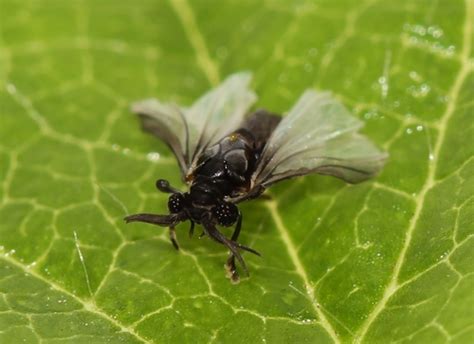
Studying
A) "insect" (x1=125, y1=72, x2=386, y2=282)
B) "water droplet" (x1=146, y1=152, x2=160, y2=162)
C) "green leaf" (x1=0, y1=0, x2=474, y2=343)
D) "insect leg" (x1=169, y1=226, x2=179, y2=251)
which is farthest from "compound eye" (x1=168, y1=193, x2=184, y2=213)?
"water droplet" (x1=146, y1=152, x2=160, y2=162)

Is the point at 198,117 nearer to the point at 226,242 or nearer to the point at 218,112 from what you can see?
the point at 218,112

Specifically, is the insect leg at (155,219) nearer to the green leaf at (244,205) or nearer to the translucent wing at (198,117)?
the green leaf at (244,205)

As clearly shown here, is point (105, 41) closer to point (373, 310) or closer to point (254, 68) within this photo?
point (254, 68)

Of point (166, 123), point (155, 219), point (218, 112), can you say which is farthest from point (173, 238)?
point (218, 112)

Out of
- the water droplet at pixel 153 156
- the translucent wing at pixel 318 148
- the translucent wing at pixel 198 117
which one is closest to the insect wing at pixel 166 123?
the translucent wing at pixel 198 117

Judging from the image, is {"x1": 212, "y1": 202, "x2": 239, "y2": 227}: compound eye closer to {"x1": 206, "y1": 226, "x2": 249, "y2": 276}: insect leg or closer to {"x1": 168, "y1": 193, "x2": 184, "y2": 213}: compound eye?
{"x1": 206, "y1": 226, "x2": 249, "y2": 276}: insect leg
